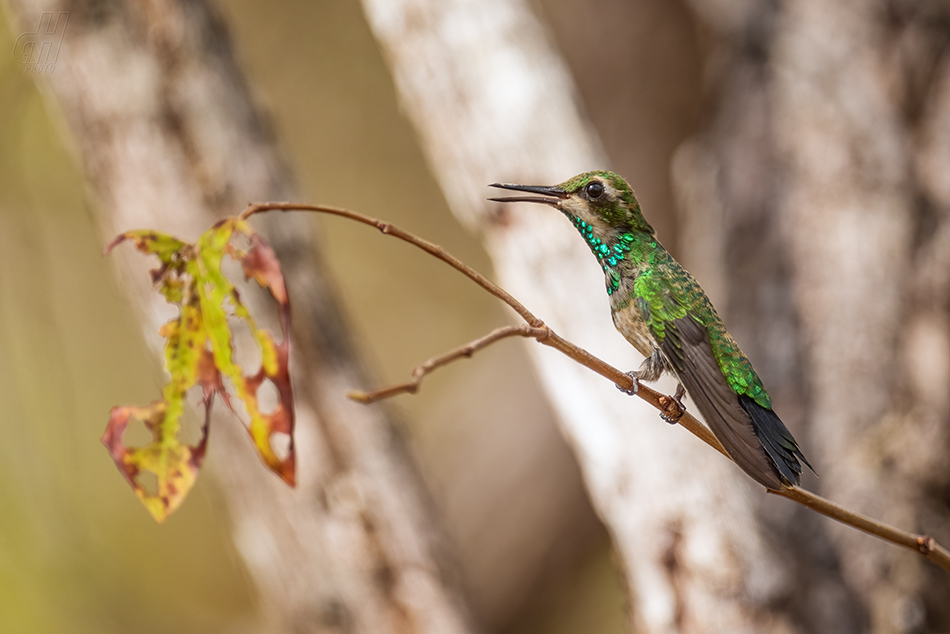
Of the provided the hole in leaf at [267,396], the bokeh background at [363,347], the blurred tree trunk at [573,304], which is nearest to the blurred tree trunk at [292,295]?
the hole in leaf at [267,396]

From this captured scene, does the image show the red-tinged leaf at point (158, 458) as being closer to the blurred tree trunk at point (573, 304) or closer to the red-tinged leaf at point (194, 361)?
the red-tinged leaf at point (194, 361)

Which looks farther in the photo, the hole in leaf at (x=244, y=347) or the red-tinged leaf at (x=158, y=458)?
the hole in leaf at (x=244, y=347)

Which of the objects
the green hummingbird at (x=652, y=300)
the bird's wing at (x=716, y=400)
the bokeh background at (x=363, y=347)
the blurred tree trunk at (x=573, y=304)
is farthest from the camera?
the bokeh background at (x=363, y=347)

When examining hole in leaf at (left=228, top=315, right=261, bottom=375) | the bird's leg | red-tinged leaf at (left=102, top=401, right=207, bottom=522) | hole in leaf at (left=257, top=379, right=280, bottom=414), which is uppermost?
hole in leaf at (left=228, top=315, right=261, bottom=375)

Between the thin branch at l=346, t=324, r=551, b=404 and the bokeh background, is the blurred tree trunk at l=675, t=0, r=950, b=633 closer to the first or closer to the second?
the bokeh background

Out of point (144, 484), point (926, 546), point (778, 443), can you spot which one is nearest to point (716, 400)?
point (778, 443)

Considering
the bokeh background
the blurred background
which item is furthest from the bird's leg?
the bokeh background
